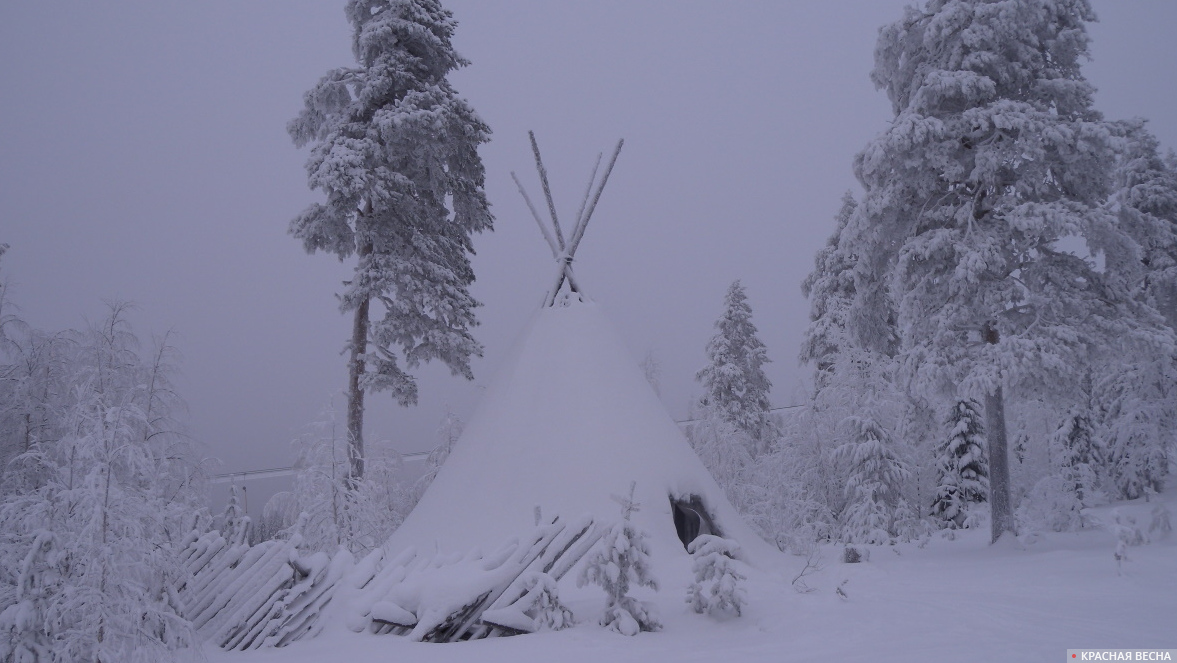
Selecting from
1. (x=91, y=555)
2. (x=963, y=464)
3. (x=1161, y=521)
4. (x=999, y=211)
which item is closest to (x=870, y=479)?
(x=963, y=464)

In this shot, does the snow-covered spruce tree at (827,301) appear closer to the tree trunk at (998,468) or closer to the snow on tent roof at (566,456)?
the tree trunk at (998,468)

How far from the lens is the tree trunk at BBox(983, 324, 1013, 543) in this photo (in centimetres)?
1227

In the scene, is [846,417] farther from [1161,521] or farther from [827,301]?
Answer: [827,301]

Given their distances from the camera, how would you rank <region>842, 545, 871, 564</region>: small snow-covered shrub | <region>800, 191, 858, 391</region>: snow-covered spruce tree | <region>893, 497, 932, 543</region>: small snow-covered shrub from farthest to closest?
<region>800, 191, 858, 391</region>: snow-covered spruce tree
<region>893, 497, 932, 543</region>: small snow-covered shrub
<region>842, 545, 871, 564</region>: small snow-covered shrub

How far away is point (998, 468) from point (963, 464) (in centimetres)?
742

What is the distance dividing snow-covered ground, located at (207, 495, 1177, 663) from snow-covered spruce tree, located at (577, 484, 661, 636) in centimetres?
15

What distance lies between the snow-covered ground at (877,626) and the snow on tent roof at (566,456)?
112 cm

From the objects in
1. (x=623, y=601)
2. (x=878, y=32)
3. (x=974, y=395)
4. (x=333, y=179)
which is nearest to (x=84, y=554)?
(x=623, y=601)

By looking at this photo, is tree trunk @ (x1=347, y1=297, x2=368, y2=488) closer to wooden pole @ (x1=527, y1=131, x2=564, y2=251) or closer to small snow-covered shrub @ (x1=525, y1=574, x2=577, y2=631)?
wooden pole @ (x1=527, y1=131, x2=564, y2=251)

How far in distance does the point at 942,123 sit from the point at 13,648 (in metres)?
13.4

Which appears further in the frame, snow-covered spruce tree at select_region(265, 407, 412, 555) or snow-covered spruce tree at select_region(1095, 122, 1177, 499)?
snow-covered spruce tree at select_region(1095, 122, 1177, 499)

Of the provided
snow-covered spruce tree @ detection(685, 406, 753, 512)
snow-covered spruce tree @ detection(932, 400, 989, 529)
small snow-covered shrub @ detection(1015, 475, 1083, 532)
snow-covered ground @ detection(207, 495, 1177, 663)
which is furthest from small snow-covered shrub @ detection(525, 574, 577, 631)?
snow-covered spruce tree @ detection(932, 400, 989, 529)

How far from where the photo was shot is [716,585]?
6.61 metres

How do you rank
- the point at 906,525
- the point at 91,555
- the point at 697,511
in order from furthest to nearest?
the point at 906,525 → the point at 697,511 → the point at 91,555
